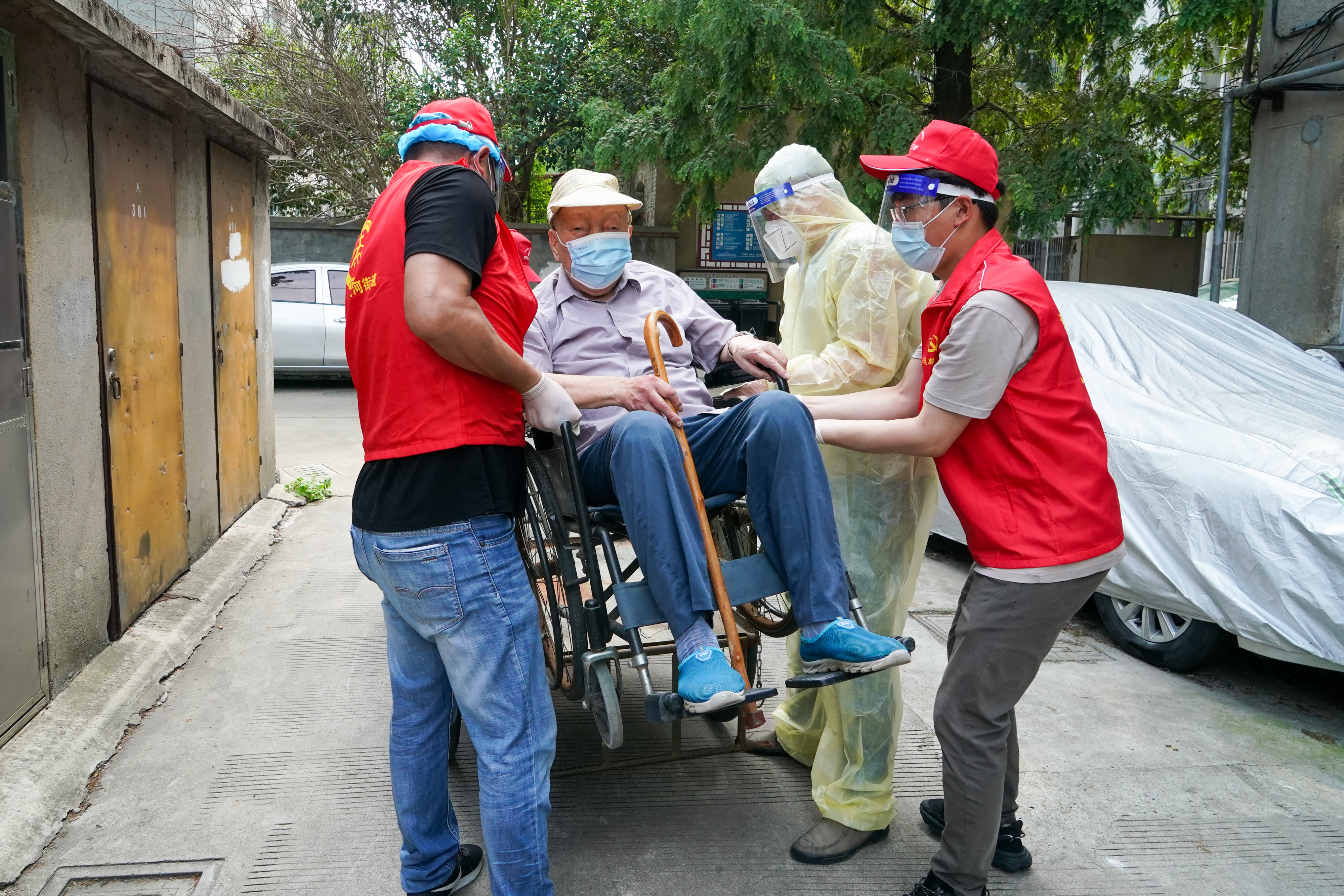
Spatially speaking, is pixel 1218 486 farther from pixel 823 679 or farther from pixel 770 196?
pixel 823 679

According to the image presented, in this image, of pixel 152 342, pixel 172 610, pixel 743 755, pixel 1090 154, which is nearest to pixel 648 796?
pixel 743 755

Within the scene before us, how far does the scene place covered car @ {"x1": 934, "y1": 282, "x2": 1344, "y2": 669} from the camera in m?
3.56

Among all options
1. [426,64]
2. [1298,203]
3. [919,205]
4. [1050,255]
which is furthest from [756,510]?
[1050,255]

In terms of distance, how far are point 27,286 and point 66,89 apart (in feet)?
2.99

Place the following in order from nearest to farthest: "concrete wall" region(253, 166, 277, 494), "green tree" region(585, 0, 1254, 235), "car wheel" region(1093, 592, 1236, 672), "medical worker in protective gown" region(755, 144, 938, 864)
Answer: "medical worker in protective gown" region(755, 144, 938, 864), "car wheel" region(1093, 592, 1236, 672), "concrete wall" region(253, 166, 277, 494), "green tree" region(585, 0, 1254, 235)

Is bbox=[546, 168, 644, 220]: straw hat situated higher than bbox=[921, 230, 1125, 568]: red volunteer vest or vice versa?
bbox=[546, 168, 644, 220]: straw hat

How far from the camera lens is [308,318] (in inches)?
485

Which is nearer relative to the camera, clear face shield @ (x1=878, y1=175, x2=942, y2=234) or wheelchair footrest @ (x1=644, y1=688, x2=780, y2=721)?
wheelchair footrest @ (x1=644, y1=688, x2=780, y2=721)

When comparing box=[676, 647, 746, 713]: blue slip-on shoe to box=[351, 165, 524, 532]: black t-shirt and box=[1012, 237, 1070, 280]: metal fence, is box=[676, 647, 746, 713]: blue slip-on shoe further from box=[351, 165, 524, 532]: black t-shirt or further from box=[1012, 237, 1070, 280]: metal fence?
box=[1012, 237, 1070, 280]: metal fence

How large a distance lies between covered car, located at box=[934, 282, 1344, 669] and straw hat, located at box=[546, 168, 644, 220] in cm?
251

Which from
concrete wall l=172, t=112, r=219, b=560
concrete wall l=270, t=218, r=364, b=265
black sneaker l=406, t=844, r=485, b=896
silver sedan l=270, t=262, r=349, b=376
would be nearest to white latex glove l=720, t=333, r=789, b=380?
black sneaker l=406, t=844, r=485, b=896

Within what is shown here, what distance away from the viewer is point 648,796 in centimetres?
315

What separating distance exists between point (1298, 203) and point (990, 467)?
7.37 meters

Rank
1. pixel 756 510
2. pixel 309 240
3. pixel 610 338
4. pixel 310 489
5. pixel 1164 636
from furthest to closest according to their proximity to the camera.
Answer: pixel 309 240, pixel 310 489, pixel 1164 636, pixel 610 338, pixel 756 510
